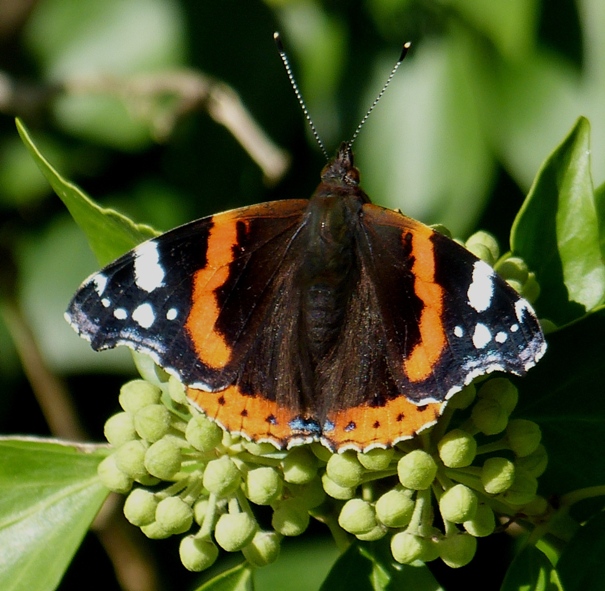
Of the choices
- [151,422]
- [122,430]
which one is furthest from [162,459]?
[122,430]

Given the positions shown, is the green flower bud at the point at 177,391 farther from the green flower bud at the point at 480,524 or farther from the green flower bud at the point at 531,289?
the green flower bud at the point at 531,289

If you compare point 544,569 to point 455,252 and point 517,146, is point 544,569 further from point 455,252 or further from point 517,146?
point 517,146

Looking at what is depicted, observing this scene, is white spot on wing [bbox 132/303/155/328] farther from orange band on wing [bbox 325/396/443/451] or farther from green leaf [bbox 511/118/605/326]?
green leaf [bbox 511/118/605/326]

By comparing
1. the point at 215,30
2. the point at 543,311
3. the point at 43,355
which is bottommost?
the point at 43,355

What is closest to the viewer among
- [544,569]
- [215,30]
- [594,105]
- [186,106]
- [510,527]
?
[544,569]

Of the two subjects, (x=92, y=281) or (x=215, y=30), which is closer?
(x=92, y=281)

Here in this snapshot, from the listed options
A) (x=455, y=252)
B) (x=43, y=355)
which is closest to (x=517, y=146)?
(x=455, y=252)

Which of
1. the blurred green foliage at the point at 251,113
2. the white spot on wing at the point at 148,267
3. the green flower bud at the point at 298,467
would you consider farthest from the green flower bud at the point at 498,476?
the blurred green foliage at the point at 251,113
